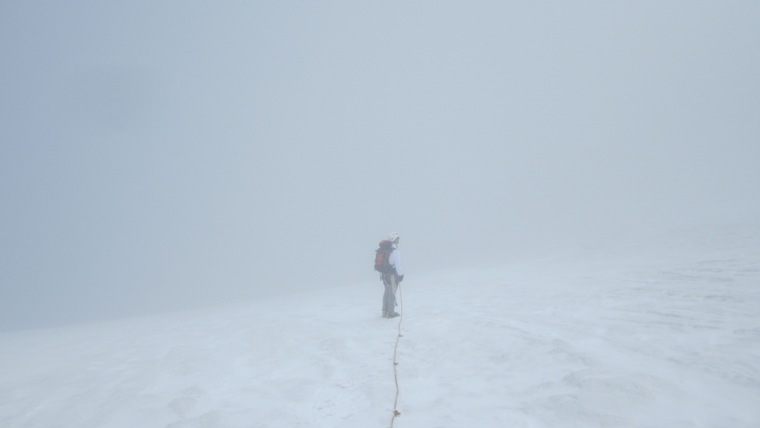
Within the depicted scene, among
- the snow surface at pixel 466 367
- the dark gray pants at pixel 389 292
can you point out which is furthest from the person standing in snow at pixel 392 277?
the snow surface at pixel 466 367

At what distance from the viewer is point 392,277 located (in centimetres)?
918

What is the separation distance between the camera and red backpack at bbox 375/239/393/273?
905 centimetres

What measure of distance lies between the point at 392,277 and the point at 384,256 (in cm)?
53

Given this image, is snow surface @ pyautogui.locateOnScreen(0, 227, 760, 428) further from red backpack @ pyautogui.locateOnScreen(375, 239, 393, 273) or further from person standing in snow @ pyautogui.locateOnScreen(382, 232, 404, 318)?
red backpack @ pyautogui.locateOnScreen(375, 239, 393, 273)

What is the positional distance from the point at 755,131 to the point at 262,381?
254 m

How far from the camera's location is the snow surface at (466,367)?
156 inches

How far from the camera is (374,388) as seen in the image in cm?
499

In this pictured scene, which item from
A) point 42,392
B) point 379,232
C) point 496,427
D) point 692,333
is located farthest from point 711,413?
point 379,232

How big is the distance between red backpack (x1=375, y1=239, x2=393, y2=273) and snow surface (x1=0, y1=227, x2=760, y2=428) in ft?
4.12

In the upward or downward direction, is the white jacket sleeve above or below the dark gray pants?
above

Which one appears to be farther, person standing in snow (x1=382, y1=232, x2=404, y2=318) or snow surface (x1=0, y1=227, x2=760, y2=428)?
person standing in snow (x1=382, y1=232, x2=404, y2=318)

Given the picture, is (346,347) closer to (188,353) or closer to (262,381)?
(262,381)

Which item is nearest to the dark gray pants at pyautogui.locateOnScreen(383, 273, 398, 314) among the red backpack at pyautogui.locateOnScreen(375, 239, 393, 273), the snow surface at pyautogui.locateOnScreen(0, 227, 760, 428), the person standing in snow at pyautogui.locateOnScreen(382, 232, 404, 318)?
the person standing in snow at pyautogui.locateOnScreen(382, 232, 404, 318)

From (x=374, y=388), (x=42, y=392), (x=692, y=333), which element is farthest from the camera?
(x=42, y=392)
